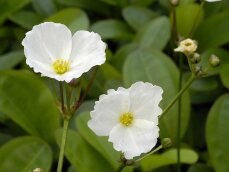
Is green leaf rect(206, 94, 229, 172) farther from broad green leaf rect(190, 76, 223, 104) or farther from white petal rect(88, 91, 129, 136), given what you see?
white petal rect(88, 91, 129, 136)

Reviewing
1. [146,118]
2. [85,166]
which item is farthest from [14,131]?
[146,118]

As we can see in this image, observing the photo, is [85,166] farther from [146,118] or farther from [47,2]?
[47,2]

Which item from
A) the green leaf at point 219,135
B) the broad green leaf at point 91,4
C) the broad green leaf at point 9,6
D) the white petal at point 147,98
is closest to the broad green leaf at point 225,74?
the green leaf at point 219,135

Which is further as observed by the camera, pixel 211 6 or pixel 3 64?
pixel 211 6

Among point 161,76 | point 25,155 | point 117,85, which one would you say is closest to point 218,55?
point 161,76

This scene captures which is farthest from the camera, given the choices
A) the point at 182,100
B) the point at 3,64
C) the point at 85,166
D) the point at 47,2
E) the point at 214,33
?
the point at 47,2

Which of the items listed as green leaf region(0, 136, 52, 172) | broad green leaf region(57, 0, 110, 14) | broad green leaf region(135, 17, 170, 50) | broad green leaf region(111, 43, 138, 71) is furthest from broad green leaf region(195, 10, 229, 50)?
green leaf region(0, 136, 52, 172)
